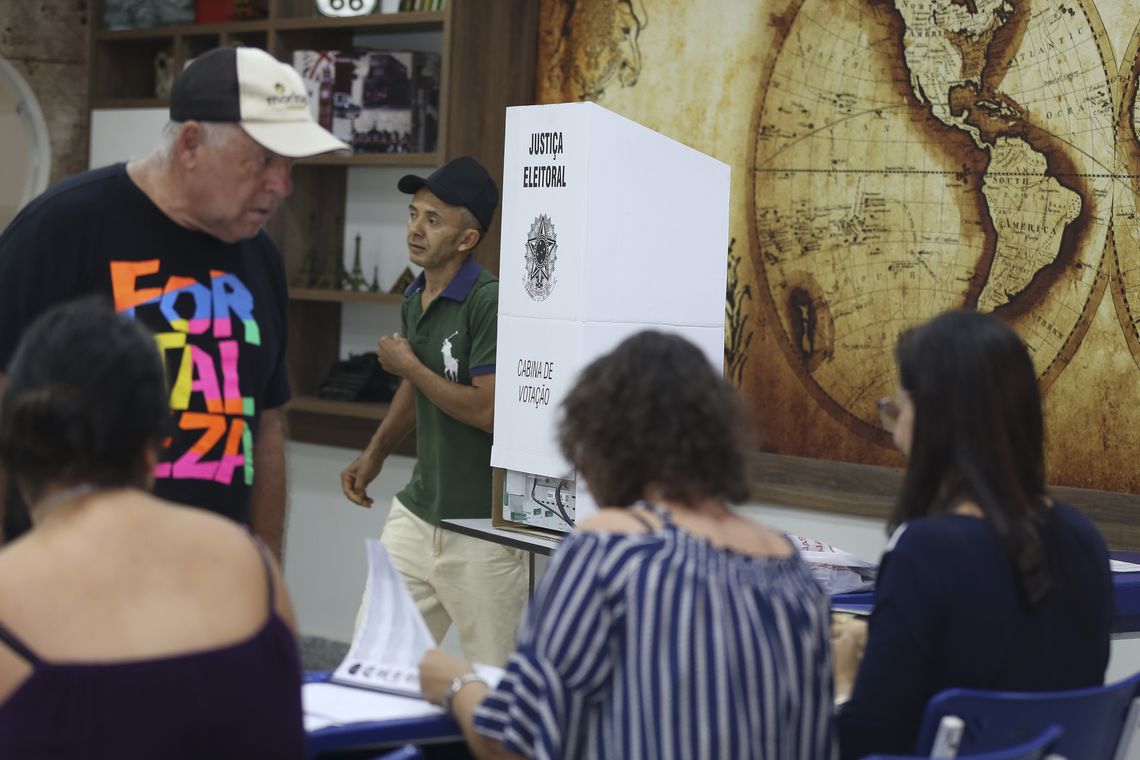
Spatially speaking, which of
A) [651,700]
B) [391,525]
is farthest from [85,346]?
[391,525]

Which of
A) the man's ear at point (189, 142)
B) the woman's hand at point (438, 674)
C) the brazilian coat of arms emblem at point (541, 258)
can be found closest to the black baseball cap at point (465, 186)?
the brazilian coat of arms emblem at point (541, 258)

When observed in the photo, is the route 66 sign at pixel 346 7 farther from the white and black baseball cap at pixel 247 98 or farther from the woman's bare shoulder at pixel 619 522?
the woman's bare shoulder at pixel 619 522

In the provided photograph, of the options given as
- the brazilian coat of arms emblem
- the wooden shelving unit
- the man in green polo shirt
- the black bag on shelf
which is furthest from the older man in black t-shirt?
the black bag on shelf

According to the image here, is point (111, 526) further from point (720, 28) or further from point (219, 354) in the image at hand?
point (720, 28)

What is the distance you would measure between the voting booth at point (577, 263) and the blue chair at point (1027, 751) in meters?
1.31

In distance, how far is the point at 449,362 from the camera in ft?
11.2

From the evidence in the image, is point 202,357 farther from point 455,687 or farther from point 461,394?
point 461,394

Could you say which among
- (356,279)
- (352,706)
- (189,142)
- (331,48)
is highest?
(331,48)

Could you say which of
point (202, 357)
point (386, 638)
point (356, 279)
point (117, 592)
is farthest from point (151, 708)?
point (356, 279)

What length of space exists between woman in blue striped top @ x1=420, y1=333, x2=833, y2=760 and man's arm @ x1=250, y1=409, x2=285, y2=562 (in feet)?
2.71

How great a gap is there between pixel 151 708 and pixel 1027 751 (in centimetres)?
100

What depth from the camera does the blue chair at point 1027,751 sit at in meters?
1.56

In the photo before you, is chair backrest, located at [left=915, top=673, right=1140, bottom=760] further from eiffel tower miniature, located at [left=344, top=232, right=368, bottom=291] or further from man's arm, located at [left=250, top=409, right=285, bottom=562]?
eiffel tower miniature, located at [left=344, top=232, right=368, bottom=291]

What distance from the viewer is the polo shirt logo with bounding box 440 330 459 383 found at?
11.2 feet
